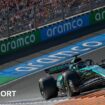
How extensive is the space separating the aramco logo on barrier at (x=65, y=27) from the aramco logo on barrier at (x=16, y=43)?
1129mm

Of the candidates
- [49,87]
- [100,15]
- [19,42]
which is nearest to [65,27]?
[100,15]

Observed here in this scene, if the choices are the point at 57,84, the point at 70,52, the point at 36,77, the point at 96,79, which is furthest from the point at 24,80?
the point at 96,79

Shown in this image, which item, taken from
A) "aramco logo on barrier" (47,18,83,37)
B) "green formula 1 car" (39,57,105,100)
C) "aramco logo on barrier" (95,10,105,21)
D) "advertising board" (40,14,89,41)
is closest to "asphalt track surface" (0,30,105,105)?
"green formula 1 car" (39,57,105,100)

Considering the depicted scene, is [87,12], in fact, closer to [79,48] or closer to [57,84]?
[79,48]

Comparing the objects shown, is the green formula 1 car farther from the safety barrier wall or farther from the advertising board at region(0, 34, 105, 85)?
the safety barrier wall

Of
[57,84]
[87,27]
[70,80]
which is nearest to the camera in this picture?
[70,80]

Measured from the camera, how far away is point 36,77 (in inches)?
722

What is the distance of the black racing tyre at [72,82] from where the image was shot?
11.6m

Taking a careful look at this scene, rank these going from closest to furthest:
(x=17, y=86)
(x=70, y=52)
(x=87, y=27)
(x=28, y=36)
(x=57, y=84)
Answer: (x=57, y=84)
(x=17, y=86)
(x=70, y=52)
(x=28, y=36)
(x=87, y=27)

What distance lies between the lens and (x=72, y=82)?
1162 cm

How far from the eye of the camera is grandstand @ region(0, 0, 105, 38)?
72.9 feet

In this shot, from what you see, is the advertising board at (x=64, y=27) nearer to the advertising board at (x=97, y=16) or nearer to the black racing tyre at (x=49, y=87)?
the advertising board at (x=97, y=16)

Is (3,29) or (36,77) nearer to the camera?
(36,77)

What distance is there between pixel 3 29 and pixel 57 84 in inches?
394
